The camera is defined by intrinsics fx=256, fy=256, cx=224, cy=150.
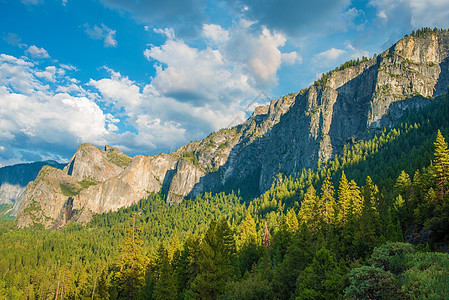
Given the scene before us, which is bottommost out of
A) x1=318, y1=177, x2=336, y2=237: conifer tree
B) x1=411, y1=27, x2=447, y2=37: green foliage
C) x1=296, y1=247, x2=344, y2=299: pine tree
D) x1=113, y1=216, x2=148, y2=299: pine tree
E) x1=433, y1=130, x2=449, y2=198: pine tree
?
x1=113, y1=216, x2=148, y2=299: pine tree

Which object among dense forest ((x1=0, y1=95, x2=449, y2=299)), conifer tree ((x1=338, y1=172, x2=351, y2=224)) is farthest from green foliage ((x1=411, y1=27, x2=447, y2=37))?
conifer tree ((x1=338, y1=172, x2=351, y2=224))

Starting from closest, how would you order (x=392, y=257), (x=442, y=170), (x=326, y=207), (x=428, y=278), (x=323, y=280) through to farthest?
(x=428, y=278) < (x=392, y=257) < (x=323, y=280) < (x=442, y=170) < (x=326, y=207)

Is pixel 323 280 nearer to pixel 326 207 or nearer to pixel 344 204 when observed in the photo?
pixel 344 204

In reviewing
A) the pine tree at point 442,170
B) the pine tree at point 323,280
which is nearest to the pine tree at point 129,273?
the pine tree at point 323,280

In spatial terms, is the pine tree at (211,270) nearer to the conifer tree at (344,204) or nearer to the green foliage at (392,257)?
the green foliage at (392,257)

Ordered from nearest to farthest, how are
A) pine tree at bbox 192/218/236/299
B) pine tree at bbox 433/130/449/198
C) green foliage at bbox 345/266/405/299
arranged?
1. green foliage at bbox 345/266/405/299
2. pine tree at bbox 192/218/236/299
3. pine tree at bbox 433/130/449/198

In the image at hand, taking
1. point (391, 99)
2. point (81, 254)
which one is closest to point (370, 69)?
point (391, 99)

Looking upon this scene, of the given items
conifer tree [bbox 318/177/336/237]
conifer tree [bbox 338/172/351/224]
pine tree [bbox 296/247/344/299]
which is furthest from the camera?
conifer tree [bbox 318/177/336/237]

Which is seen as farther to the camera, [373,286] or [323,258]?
[323,258]

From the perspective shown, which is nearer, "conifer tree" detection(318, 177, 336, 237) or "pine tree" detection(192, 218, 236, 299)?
"pine tree" detection(192, 218, 236, 299)

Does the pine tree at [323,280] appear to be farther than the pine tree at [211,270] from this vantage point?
No

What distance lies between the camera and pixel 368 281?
1631cm

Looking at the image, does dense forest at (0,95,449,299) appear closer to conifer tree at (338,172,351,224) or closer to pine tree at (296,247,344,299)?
pine tree at (296,247,344,299)

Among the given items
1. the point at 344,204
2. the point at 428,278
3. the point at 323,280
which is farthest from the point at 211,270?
the point at 344,204
